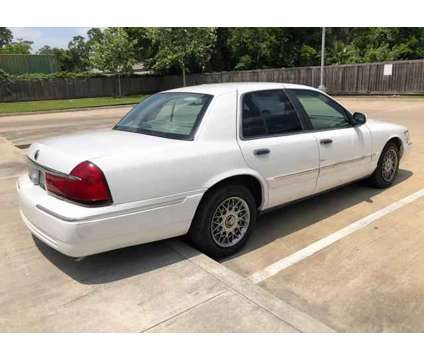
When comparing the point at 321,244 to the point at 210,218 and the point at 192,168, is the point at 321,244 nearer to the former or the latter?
the point at 210,218

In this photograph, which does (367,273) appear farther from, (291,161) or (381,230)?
(291,161)

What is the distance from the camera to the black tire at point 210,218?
3.50 m

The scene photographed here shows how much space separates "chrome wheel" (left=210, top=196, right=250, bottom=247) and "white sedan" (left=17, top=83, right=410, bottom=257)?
0.4 inches

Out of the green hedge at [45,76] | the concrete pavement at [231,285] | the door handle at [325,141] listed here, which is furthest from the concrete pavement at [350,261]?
the green hedge at [45,76]

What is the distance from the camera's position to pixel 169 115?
13.0 ft

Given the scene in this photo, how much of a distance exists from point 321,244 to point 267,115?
1.44 meters

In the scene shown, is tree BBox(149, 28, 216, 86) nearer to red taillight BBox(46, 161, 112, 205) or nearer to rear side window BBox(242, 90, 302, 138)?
rear side window BBox(242, 90, 302, 138)

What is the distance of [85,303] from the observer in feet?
9.48

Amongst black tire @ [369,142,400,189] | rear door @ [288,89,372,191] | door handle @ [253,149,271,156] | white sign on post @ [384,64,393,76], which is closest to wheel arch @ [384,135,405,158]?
black tire @ [369,142,400,189]

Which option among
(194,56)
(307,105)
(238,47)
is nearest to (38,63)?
(194,56)

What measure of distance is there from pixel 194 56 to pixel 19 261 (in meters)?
35.2

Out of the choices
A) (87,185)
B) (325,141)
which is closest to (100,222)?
(87,185)

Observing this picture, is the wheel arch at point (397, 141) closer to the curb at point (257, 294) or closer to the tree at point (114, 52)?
the curb at point (257, 294)

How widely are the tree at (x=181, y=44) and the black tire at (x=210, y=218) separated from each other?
108ft
